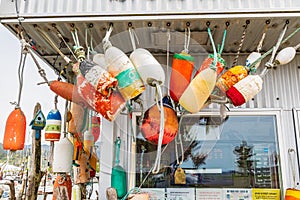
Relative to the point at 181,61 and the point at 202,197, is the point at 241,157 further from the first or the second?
the point at 181,61

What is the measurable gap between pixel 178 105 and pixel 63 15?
27.9 inches

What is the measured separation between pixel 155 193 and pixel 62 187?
559mm

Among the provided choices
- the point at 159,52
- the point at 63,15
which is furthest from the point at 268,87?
the point at 63,15

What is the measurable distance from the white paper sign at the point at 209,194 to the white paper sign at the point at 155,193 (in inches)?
8.6

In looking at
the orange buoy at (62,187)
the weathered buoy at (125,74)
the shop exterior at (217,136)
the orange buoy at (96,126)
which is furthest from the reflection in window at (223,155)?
the weathered buoy at (125,74)

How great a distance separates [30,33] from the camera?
150 centimetres

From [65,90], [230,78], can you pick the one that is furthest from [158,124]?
[65,90]

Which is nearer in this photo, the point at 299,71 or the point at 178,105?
the point at 178,105

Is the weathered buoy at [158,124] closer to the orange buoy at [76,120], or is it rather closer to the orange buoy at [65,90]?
the orange buoy at [65,90]

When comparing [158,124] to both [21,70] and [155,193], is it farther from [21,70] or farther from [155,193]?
[21,70]

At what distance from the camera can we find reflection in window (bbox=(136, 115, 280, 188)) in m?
1.71

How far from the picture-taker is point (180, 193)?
5.59ft

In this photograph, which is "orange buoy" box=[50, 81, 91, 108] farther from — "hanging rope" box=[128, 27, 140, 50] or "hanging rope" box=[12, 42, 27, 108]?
"hanging rope" box=[128, 27, 140, 50]

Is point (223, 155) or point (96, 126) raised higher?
point (96, 126)
